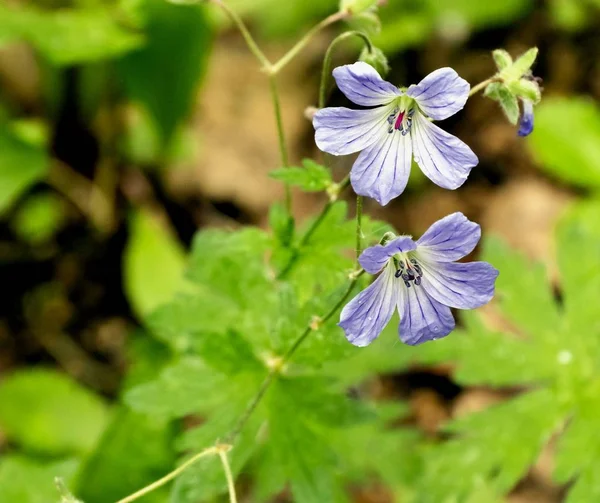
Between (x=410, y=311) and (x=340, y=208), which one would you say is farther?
(x=340, y=208)

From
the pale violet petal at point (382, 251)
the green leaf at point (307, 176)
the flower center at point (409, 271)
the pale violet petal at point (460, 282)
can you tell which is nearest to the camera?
the pale violet petal at point (382, 251)

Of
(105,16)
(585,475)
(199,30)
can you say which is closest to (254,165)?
(199,30)

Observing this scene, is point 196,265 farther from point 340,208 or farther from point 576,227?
point 576,227

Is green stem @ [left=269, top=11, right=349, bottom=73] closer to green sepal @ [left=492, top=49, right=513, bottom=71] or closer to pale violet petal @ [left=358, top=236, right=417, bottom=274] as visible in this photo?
green sepal @ [left=492, top=49, right=513, bottom=71]

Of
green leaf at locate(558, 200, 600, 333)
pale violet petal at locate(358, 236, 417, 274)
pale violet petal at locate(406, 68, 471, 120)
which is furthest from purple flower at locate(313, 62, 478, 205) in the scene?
green leaf at locate(558, 200, 600, 333)

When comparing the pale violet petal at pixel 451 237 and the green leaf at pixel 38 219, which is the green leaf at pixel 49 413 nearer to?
the green leaf at pixel 38 219

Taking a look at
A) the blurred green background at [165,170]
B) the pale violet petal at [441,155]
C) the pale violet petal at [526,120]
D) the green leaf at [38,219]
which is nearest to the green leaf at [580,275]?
the blurred green background at [165,170]
